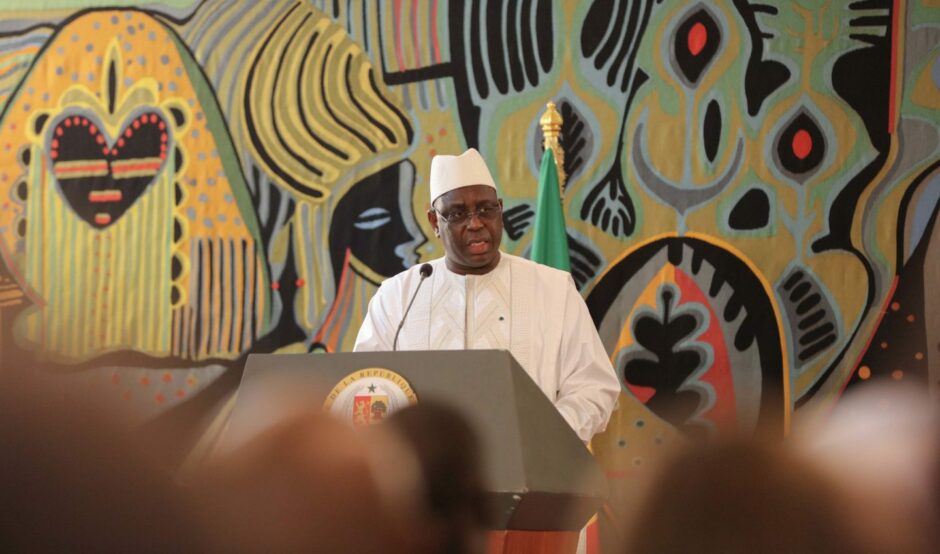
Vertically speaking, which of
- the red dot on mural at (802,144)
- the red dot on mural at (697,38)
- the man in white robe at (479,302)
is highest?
the red dot on mural at (697,38)

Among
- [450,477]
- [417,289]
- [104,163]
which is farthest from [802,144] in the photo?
[450,477]

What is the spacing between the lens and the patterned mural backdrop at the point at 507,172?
16.6ft

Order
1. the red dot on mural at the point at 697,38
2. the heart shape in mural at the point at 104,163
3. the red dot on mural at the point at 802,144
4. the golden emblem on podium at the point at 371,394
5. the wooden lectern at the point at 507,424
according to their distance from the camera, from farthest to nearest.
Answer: the heart shape in mural at the point at 104,163, the red dot on mural at the point at 697,38, the red dot on mural at the point at 802,144, the golden emblem on podium at the point at 371,394, the wooden lectern at the point at 507,424

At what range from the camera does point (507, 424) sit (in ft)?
8.15

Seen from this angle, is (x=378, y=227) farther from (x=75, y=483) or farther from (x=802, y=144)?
(x=75, y=483)

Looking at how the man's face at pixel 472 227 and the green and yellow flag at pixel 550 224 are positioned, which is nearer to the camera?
the man's face at pixel 472 227

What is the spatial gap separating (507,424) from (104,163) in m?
4.03

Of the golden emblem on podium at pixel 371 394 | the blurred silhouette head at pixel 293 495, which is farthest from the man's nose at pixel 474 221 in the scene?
the blurred silhouette head at pixel 293 495

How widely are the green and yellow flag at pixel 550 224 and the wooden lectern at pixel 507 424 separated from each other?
2.23 m

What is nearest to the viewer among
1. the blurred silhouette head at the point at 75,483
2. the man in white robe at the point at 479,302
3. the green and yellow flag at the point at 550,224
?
the blurred silhouette head at the point at 75,483

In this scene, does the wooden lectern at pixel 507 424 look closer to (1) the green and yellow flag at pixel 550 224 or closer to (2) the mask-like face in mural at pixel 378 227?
(1) the green and yellow flag at pixel 550 224

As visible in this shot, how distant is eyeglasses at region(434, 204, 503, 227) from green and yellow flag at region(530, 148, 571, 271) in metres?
1.09

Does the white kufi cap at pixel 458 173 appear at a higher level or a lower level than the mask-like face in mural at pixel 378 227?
higher

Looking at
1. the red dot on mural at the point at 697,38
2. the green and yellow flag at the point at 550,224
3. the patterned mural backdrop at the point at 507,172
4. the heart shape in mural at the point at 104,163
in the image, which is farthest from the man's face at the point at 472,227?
the heart shape in mural at the point at 104,163
